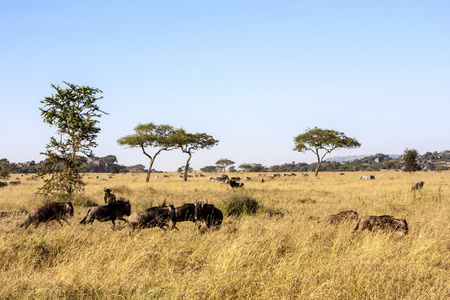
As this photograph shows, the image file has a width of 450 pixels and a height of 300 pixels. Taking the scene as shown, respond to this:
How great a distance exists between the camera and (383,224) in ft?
25.9

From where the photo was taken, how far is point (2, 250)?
5.87 metres

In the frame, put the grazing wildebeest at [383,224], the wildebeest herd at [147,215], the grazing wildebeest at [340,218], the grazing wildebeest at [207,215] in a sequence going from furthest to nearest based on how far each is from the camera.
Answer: the grazing wildebeest at [340,218] < the grazing wildebeest at [207,215] < the wildebeest herd at [147,215] < the grazing wildebeest at [383,224]

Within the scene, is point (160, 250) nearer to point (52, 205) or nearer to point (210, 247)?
point (210, 247)

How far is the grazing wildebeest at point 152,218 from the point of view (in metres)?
8.25

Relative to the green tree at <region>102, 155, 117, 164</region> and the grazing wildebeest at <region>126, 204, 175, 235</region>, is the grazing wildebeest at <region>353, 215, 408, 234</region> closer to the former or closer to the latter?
the grazing wildebeest at <region>126, 204, 175, 235</region>

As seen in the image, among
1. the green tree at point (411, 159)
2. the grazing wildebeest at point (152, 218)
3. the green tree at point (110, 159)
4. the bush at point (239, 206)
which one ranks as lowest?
the bush at point (239, 206)

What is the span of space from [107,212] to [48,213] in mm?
1638

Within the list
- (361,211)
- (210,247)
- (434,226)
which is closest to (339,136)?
(361,211)

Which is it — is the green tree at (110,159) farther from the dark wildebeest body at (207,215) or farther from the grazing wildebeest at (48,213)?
the dark wildebeest body at (207,215)

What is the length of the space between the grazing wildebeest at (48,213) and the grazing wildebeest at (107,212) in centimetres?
62

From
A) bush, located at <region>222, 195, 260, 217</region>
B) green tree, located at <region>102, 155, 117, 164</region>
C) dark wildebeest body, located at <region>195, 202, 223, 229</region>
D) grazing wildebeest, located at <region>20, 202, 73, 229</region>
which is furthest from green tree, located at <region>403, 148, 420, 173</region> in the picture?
green tree, located at <region>102, 155, 117, 164</region>

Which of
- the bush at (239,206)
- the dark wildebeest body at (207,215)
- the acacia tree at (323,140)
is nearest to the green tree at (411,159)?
the acacia tree at (323,140)

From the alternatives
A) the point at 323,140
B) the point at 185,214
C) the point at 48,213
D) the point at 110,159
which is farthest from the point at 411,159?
the point at 110,159

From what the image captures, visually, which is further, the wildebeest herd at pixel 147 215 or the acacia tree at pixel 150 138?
the acacia tree at pixel 150 138
